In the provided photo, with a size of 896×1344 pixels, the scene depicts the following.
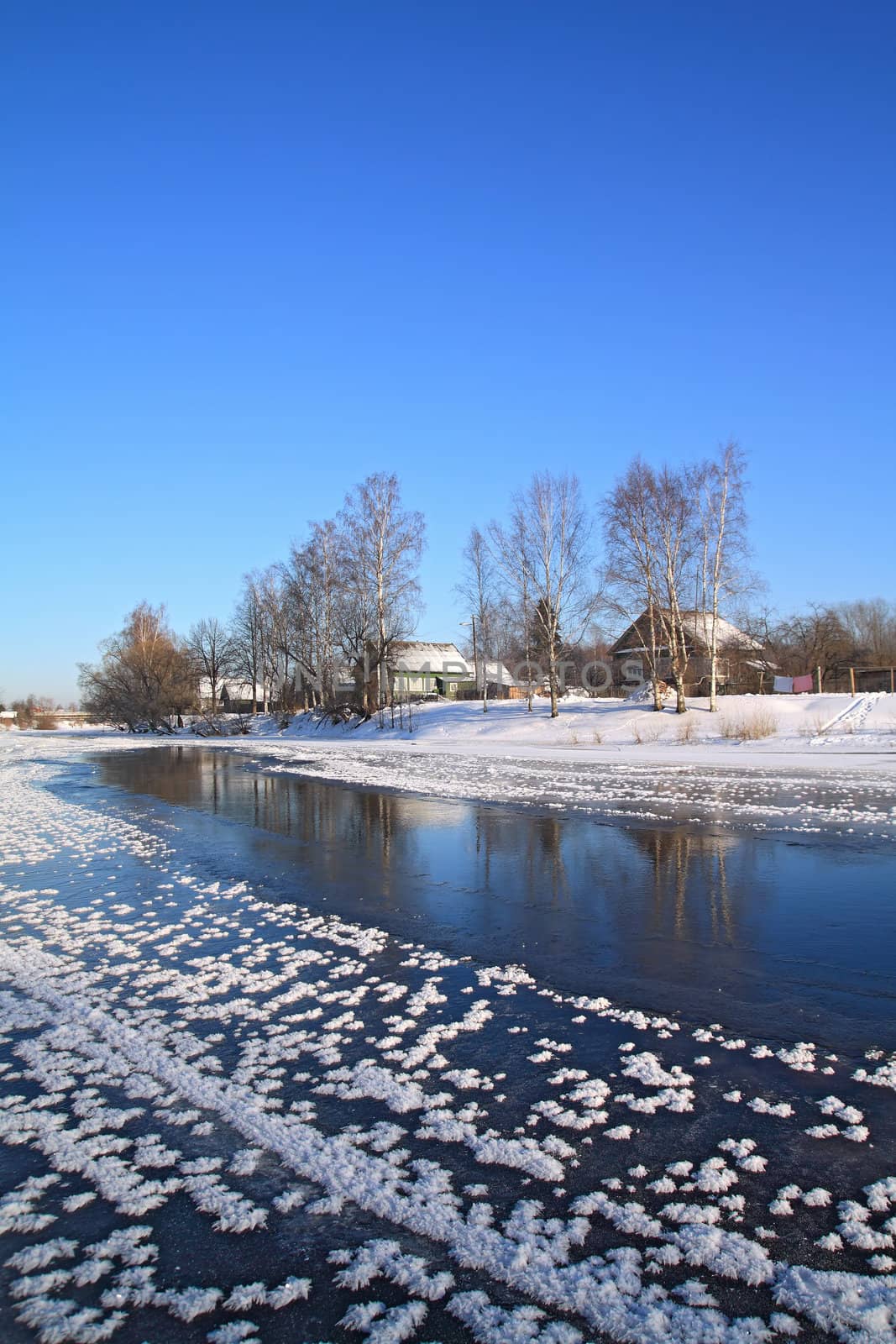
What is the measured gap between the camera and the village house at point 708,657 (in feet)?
138

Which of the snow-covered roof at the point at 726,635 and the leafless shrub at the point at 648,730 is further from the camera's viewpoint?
the snow-covered roof at the point at 726,635

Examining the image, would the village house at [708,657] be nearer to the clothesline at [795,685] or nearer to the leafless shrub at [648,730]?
the clothesline at [795,685]

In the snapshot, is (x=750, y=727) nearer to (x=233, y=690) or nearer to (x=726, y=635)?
(x=726, y=635)

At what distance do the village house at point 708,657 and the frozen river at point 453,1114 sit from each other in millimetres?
34553

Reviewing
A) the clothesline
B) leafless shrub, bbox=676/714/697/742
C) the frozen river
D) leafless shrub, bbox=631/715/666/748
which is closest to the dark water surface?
the frozen river

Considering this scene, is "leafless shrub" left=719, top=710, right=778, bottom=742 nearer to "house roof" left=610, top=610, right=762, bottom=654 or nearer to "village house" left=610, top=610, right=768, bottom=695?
"house roof" left=610, top=610, right=762, bottom=654

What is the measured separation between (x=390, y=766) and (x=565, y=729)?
14.3 m

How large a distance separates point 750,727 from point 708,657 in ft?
46.3

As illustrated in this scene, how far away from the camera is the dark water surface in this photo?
5574 millimetres

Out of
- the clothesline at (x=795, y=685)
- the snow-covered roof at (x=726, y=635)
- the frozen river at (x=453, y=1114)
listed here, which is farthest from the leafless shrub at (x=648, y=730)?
the frozen river at (x=453, y=1114)

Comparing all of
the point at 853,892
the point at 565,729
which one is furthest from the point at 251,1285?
the point at 565,729

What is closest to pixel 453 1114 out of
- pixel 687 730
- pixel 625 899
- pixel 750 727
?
pixel 625 899

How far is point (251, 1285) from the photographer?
2.83m

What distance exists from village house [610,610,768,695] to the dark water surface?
2972 centimetres
